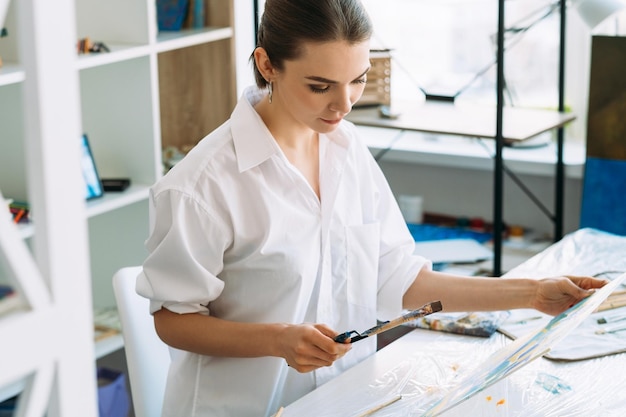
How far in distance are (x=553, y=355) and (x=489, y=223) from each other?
1678 mm

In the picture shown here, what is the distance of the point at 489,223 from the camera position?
3447 millimetres

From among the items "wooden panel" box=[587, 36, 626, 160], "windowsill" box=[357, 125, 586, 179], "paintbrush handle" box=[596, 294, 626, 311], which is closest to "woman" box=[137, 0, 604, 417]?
"paintbrush handle" box=[596, 294, 626, 311]

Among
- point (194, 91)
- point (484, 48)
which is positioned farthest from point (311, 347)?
point (484, 48)

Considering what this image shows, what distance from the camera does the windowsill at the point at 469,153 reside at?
3.30 meters

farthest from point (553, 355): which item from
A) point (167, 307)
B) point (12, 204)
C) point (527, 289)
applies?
point (12, 204)

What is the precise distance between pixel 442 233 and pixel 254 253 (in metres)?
1.78

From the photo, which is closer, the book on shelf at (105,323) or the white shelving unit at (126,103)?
the white shelving unit at (126,103)

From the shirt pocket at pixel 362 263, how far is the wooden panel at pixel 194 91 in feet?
4.65

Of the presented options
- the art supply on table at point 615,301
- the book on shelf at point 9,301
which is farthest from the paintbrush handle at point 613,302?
the book on shelf at point 9,301

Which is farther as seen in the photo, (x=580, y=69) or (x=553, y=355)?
(x=580, y=69)

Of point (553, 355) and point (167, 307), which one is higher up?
point (167, 307)

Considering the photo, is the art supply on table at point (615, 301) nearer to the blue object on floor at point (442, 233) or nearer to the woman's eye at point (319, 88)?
the woman's eye at point (319, 88)

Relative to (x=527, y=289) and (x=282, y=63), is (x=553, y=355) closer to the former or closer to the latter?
(x=527, y=289)

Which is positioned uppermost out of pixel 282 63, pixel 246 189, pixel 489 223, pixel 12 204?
pixel 282 63
